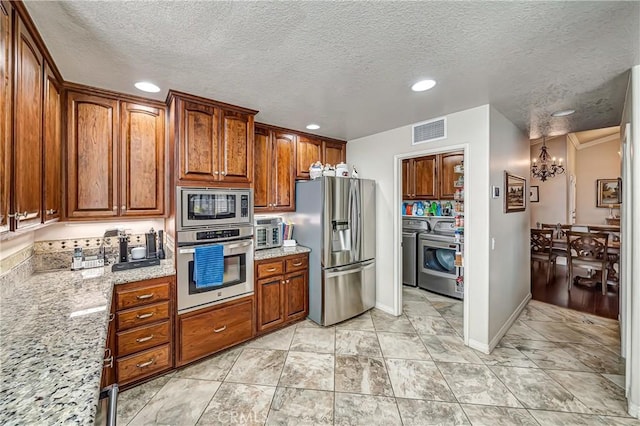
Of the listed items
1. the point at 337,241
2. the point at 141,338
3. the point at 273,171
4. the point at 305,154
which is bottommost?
the point at 141,338

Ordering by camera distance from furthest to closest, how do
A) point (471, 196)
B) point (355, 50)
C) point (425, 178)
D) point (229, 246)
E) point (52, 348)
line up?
point (425, 178) → point (471, 196) → point (229, 246) → point (355, 50) → point (52, 348)

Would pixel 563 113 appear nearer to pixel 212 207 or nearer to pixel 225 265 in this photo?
pixel 212 207

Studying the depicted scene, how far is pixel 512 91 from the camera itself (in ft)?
7.42

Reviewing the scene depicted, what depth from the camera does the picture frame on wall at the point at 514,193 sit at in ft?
9.90

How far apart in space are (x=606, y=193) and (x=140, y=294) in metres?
9.35

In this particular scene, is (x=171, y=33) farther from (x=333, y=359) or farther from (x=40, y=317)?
(x=333, y=359)

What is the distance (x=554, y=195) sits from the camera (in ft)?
21.1

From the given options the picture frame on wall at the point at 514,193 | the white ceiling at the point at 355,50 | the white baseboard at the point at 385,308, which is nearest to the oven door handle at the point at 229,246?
the white ceiling at the point at 355,50

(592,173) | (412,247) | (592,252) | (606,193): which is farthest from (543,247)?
(592,173)

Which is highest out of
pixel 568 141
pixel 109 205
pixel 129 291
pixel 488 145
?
pixel 568 141

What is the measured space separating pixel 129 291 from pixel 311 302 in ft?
6.31

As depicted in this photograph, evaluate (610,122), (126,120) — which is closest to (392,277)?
(610,122)

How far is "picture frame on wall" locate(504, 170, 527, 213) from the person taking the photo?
3018 mm

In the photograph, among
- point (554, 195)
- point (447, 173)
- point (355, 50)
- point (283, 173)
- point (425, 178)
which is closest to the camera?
point (355, 50)
